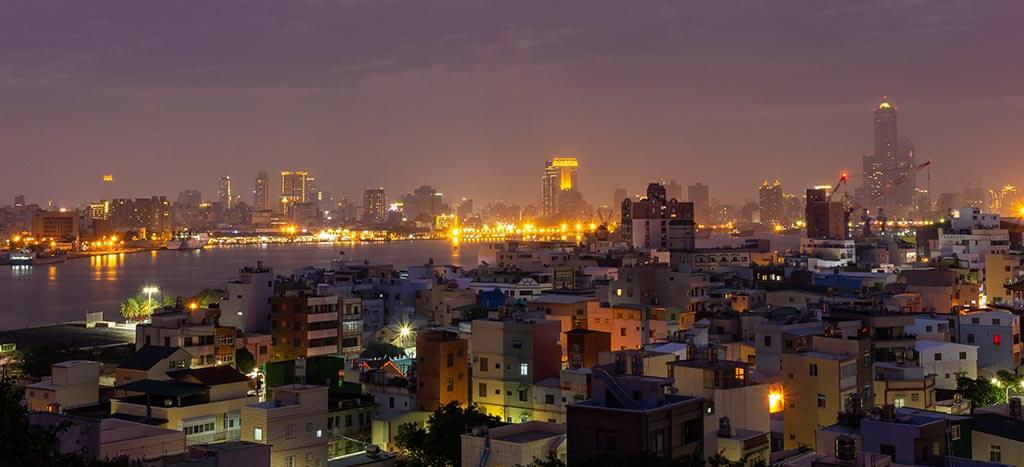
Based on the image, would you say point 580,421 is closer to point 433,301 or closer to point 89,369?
point 89,369

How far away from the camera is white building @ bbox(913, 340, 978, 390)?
9641 mm

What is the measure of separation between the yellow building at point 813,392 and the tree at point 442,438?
7.30ft

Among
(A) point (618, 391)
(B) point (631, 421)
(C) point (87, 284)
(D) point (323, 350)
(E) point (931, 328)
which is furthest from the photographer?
(C) point (87, 284)

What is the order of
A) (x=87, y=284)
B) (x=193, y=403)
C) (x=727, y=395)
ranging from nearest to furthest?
(x=727, y=395), (x=193, y=403), (x=87, y=284)

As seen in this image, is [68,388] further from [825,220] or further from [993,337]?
[825,220]

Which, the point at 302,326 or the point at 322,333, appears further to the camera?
the point at 322,333

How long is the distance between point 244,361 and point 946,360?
25.3ft

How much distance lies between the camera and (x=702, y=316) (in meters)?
14.0

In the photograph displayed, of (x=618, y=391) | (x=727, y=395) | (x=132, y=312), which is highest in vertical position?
(x=618, y=391)

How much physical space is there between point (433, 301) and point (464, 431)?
1044 centimetres

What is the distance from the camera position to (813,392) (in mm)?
7574

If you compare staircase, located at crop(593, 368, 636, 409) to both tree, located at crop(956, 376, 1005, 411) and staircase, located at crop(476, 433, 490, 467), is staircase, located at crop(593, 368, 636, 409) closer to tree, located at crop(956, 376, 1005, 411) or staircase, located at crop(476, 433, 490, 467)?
staircase, located at crop(476, 433, 490, 467)

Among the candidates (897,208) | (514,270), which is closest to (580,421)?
(514,270)

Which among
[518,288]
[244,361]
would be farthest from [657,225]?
[244,361]
